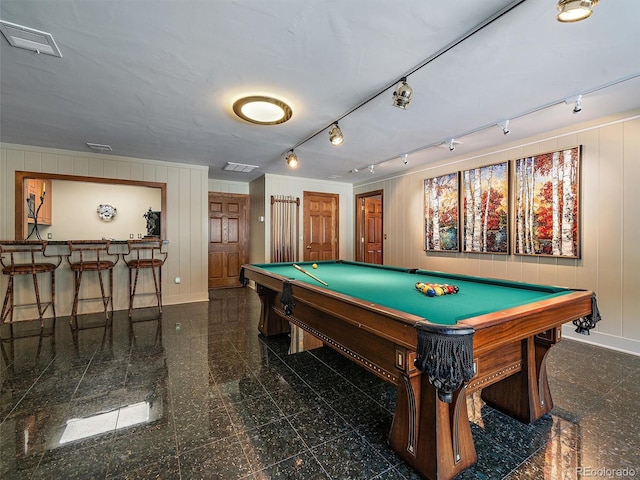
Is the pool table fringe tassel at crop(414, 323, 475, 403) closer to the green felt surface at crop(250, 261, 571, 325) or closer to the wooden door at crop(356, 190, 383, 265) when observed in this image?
the green felt surface at crop(250, 261, 571, 325)

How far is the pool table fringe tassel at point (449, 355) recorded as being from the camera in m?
1.18

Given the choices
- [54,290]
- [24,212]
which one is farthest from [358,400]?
[24,212]

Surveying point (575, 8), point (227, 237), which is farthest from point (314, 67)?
point (227, 237)

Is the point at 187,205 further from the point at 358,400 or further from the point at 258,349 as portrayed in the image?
the point at 358,400

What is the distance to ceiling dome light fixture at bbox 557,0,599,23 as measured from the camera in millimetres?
1344

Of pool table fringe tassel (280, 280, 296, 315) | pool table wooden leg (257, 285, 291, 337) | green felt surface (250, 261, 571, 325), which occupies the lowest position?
pool table wooden leg (257, 285, 291, 337)

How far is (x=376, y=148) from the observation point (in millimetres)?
4273

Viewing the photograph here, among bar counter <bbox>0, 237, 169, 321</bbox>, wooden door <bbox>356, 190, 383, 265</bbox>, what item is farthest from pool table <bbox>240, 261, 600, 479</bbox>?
wooden door <bbox>356, 190, 383, 265</bbox>

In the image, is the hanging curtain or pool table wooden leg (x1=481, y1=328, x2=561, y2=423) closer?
pool table wooden leg (x1=481, y1=328, x2=561, y2=423)

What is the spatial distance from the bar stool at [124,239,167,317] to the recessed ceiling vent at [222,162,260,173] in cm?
176

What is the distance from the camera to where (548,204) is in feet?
11.7

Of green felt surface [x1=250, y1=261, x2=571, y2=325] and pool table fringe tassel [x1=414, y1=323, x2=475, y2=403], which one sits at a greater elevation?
green felt surface [x1=250, y1=261, x2=571, y2=325]

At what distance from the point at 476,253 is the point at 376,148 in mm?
2187

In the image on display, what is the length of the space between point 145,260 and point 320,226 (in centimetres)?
353
